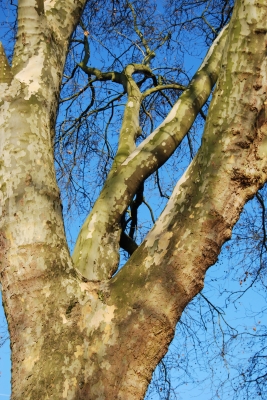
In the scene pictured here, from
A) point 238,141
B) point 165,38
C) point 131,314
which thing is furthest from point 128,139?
point 165,38

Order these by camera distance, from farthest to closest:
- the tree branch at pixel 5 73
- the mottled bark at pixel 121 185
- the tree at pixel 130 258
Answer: the mottled bark at pixel 121 185 → the tree branch at pixel 5 73 → the tree at pixel 130 258

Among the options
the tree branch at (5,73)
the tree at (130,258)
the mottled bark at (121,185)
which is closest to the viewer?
the tree at (130,258)

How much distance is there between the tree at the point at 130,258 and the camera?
68.4 inches

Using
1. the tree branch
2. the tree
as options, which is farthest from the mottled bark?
the tree branch

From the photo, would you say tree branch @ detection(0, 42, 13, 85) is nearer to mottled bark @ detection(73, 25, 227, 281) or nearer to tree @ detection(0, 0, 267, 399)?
tree @ detection(0, 0, 267, 399)

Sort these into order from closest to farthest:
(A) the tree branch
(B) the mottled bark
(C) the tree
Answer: (C) the tree
(A) the tree branch
(B) the mottled bark

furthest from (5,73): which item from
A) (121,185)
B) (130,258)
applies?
(130,258)

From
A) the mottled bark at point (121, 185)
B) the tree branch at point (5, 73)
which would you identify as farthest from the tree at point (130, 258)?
the mottled bark at point (121, 185)

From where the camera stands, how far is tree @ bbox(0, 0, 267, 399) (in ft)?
5.70

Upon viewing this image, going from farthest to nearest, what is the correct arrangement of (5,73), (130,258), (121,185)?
(121,185) → (5,73) → (130,258)

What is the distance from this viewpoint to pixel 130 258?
201 cm

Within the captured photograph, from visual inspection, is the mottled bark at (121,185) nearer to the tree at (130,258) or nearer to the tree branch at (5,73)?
the tree at (130,258)

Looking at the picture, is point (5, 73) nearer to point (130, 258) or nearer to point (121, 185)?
point (121, 185)

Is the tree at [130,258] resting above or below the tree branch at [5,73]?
below
